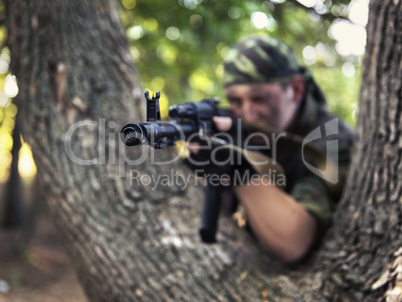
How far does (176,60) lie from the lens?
629 centimetres

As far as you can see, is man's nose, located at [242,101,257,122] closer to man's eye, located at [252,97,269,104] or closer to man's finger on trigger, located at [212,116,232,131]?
man's eye, located at [252,97,269,104]

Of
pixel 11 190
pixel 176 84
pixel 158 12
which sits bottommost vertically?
pixel 11 190

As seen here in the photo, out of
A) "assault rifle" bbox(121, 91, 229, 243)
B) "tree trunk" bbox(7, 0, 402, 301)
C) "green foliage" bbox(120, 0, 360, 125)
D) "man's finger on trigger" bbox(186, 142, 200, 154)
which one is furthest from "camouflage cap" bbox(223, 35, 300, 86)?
"man's finger on trigger" bbox(186, 142, 200, 154)

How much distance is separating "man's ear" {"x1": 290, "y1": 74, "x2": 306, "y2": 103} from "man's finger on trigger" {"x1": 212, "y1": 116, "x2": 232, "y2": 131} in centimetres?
96

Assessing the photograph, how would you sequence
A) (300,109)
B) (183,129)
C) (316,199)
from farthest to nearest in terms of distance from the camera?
1. (300,109)
2. (316,199)
3. (183,129)

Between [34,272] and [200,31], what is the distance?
17.4 ft

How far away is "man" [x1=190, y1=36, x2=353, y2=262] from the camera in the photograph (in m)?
2.31

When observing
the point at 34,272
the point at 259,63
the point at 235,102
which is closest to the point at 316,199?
the point at 235,102

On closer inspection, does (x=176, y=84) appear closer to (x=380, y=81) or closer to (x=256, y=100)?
(x=256, y=100)

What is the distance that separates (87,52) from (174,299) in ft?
5.36

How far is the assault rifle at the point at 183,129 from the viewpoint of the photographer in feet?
4.79

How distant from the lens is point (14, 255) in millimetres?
7309

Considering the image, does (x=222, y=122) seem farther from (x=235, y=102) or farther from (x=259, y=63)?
(x=259, y=63)

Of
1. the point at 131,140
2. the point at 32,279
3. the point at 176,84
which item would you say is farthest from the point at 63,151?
the point at 32,279
